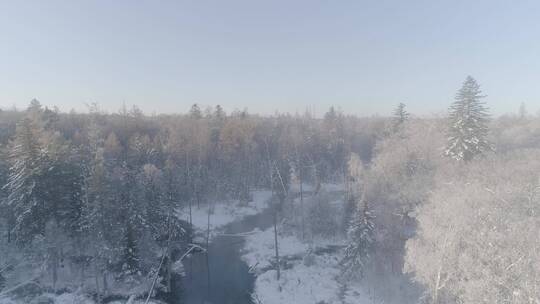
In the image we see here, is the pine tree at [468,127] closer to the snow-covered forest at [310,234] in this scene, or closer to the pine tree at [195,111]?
the snow-covered forest at [310,234]

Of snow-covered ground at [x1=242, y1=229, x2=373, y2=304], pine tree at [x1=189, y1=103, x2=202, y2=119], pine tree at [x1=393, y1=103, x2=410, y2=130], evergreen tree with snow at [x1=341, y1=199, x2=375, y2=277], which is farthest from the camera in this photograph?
pine tree at [x1=189, y1=103, x2=202, y2=119]

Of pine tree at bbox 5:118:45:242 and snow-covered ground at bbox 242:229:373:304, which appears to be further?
pine tree at bbox 5:118:45:242

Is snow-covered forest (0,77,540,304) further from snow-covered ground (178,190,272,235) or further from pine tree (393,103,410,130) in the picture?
pine tree (393,103,410,130)

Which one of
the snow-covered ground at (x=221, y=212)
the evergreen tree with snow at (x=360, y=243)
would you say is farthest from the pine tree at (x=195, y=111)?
the evergreen tree with snow at (x=360, y=243)

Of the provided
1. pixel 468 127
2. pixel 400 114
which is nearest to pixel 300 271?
pixel 468 127

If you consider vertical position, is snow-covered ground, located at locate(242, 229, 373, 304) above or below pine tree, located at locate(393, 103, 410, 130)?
below

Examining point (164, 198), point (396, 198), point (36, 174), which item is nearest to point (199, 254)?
point (164, 198)

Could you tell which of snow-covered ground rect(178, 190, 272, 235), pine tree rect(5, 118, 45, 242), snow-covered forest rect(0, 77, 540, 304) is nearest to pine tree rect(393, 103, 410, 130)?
snow-covered forest rect(0, 77, 540, 304)
